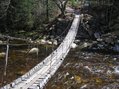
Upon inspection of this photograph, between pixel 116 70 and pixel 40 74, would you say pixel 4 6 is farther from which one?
pixel 40 74

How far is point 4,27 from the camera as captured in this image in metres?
38.2

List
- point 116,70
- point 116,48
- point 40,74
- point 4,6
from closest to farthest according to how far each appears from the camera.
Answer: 1. point 40,74
2. point 116,70
3. point 116,48
4. point 4,6

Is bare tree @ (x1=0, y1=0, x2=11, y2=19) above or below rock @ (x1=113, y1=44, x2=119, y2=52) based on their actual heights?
above

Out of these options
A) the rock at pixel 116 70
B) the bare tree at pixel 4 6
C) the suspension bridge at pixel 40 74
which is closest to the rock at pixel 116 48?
the suspension bridge at pixel 40 74

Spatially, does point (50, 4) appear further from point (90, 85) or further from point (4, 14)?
point (90, 85)

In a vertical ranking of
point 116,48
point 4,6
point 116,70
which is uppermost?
point 4,6

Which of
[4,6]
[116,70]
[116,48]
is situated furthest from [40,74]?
[4,6]

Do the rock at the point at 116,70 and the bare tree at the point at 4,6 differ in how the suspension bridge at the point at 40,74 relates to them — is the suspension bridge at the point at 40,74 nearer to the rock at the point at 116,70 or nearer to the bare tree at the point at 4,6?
the rock at the point at 116,70

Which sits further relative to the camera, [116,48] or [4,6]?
[4,6]

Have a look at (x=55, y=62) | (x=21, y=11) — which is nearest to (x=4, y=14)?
(x=21, y=11)

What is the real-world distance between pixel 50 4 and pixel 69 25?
5.21m

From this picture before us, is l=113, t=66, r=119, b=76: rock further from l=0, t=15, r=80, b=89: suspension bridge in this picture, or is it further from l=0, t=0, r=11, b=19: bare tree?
l=0, t=0, r=11, b=19: bare tree

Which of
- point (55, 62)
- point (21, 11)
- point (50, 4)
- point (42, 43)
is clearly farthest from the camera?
point (50, 4)

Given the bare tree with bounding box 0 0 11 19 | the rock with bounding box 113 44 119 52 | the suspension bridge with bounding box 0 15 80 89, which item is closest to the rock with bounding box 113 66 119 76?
the suspension bridge with bounding box 0 15 80 89
